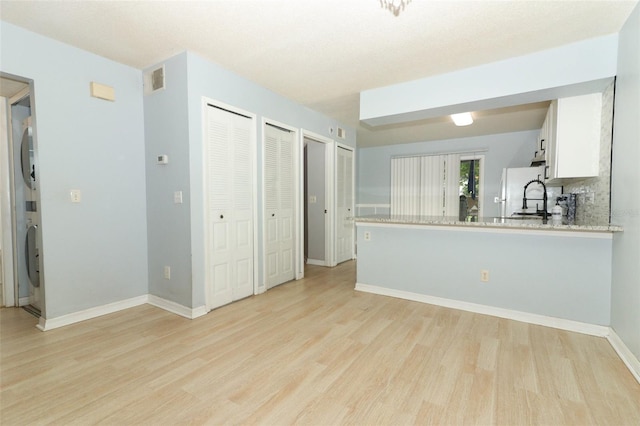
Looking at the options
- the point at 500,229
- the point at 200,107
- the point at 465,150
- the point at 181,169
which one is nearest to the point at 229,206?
the point at 181,169

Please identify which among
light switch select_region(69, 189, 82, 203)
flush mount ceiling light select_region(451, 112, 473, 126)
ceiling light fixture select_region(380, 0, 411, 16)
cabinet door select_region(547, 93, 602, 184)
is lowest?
light switch select_region(69, 189, 82, 203)

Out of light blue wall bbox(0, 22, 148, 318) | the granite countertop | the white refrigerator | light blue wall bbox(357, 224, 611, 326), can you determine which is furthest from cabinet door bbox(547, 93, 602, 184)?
light blue wall bbox(0, 22, 148, 318)

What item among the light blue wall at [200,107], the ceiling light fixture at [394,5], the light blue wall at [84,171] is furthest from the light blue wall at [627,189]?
the light blue wall at [84,171]

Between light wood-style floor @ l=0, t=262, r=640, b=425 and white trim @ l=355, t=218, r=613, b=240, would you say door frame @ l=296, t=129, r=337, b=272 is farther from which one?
light wood-style floor @ l=0, t=262, r=640, b=425

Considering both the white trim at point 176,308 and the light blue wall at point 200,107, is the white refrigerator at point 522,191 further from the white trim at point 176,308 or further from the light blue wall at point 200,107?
the white trim at point 176,308

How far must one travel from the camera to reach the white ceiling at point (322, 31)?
2.12m

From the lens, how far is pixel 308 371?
6.58ft

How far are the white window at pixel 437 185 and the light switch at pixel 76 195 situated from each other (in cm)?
535

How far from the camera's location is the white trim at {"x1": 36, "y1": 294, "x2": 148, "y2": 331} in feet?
8.55

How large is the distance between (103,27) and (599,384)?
424 centimetres

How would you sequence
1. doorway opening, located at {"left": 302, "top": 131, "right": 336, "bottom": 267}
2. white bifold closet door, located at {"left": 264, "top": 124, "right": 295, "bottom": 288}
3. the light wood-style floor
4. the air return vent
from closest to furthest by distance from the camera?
the light wood-style floor → the air return vent → white bifold closet door, located at {"left": 264, "top": 124, "right": 295, "bottom": 288} → doorway opening, located at {"left": 302, "top": 131, "right": 336, "bottom": 267}

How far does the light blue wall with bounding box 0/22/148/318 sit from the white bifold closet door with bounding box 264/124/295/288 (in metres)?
1.35

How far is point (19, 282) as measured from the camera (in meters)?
3.17

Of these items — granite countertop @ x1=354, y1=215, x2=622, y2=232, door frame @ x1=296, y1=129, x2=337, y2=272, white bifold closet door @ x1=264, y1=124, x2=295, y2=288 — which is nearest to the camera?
granite countertop @ x1=354, y1=215, x2=622, y2=232
